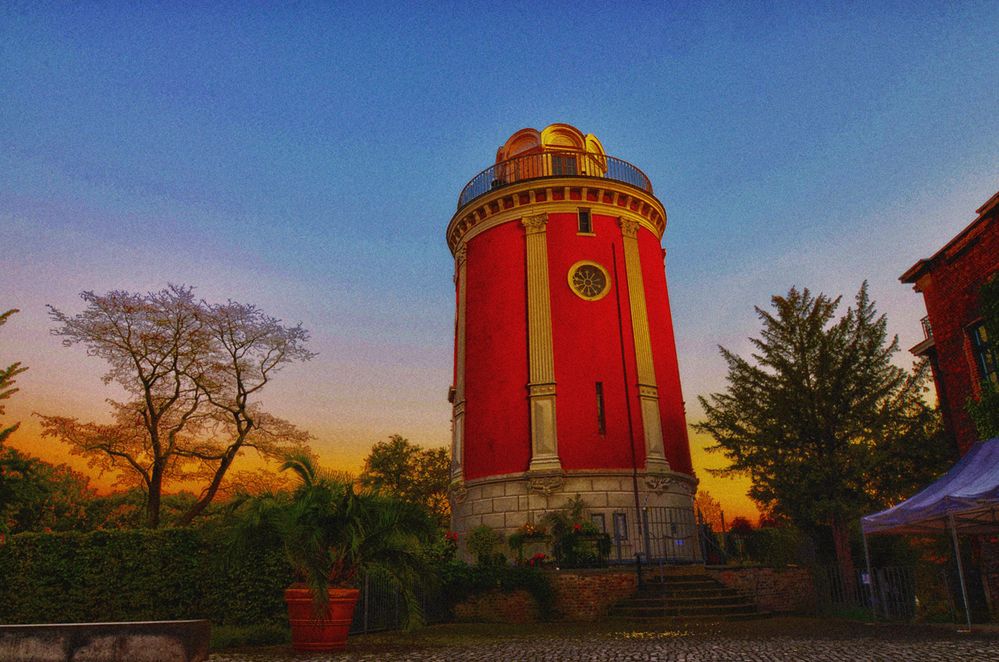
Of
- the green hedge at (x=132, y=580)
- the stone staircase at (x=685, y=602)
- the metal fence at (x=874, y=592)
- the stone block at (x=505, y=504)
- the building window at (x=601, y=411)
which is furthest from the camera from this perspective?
the building window at (x=601, y=411)

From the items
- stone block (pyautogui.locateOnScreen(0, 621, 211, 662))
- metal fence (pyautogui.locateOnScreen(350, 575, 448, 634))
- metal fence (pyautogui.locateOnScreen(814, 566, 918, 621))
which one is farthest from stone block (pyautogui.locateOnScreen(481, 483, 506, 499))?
stone block (pyautogui.locateOnScreen(0, 621, 211, 662))

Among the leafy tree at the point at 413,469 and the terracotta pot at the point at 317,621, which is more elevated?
the leafy tree at the point at 413,469

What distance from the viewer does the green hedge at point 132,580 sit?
13.6 m

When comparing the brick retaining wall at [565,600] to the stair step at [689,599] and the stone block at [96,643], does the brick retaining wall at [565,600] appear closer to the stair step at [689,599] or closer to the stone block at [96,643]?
the stair step at [689,599]

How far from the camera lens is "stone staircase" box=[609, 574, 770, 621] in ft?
48.5

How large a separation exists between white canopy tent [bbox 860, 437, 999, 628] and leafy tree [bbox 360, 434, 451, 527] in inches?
1209

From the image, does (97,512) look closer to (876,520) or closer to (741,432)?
(741,432)

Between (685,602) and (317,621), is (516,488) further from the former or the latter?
(317,621)

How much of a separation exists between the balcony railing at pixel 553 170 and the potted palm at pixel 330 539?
1614 cm

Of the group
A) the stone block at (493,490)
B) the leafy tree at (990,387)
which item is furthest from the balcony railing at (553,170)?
the leafy tree at (990,387)

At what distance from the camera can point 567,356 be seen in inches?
871

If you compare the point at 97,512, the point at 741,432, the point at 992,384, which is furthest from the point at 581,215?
the point at 97,512

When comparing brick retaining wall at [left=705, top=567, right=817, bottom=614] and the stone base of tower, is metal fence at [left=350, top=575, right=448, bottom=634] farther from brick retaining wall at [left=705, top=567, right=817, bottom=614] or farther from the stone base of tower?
brick retaining wall at [left=705, top=567, right=817, bottom=614]

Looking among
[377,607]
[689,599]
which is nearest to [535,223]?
[689,599]
